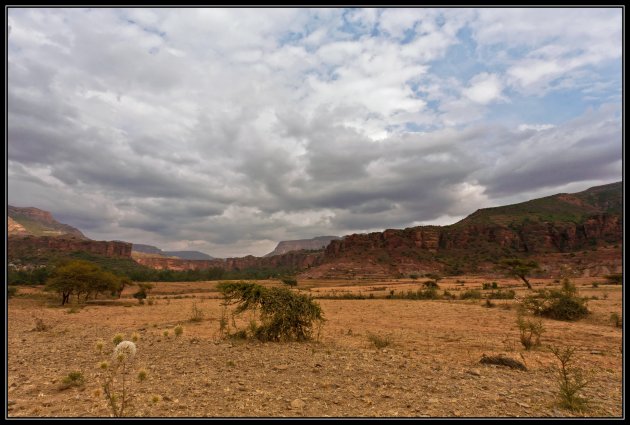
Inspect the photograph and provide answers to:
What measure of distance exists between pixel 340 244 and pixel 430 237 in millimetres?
40055

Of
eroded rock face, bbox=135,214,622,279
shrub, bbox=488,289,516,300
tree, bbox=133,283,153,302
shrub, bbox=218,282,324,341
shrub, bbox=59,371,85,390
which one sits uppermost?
eroded rock face, bbox=135,214,622,279

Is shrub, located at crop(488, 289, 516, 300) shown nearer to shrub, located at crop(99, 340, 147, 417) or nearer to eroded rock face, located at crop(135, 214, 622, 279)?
shrub, located at crop(99, 340, 147, 417)

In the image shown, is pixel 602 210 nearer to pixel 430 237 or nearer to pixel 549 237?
pixel 549 237

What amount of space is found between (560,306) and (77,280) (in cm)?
3935

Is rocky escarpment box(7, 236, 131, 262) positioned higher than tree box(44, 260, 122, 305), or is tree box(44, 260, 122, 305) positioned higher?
rocky escarpment box(7, 236, 131, 262)

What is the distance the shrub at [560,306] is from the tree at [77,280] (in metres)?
38.2

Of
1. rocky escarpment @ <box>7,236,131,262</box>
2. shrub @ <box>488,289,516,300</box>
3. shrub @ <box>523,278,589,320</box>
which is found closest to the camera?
shrub @ <box>523,278,589,320</box>

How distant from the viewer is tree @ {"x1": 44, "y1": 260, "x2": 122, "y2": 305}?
113 ft

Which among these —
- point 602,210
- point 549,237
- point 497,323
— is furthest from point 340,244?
point 497,323

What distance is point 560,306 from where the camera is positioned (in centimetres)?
1895

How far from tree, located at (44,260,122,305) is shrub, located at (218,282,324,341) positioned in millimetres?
28950

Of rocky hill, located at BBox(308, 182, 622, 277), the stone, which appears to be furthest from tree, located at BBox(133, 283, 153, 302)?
rocky hill, located at BBox(308, 182, 622, 277)

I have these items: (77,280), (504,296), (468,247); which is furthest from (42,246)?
(504,296)

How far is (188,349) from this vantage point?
10938mm
